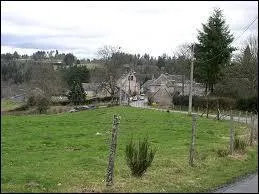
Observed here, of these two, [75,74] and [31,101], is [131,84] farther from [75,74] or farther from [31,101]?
[31,101]

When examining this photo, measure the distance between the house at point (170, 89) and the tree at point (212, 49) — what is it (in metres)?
7.31

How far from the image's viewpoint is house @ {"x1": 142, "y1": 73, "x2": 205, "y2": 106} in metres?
77.4

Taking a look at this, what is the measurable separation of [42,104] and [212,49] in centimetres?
2482

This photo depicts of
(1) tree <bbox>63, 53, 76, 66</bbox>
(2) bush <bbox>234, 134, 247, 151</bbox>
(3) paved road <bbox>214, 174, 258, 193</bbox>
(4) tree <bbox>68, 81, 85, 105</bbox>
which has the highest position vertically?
(1) tree <bbox>63, 53, 76, 66</bbox>

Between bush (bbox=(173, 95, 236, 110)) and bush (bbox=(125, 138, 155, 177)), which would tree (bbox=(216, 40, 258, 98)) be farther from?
bush (bbox=(173, 95, 236, 110))

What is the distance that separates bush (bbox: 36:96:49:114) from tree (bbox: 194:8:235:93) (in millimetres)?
21558

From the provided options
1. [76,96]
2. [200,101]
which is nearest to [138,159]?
[200,101]

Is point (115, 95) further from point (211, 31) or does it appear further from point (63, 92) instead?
point (211, 31)

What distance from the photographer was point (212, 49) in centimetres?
6444

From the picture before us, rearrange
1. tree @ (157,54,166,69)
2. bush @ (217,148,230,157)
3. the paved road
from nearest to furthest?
1. the paved road
2. bush @ (217,148,230,157)
3. tree @ (157,54,166,69)

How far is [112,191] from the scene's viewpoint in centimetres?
1027

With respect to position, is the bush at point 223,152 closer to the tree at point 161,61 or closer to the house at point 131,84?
the house at point 131,84

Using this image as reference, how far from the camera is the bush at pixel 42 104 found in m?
62.5

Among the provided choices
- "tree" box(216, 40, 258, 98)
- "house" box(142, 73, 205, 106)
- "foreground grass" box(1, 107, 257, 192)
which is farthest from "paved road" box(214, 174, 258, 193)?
"house" box(142, 73, 205, 106)
